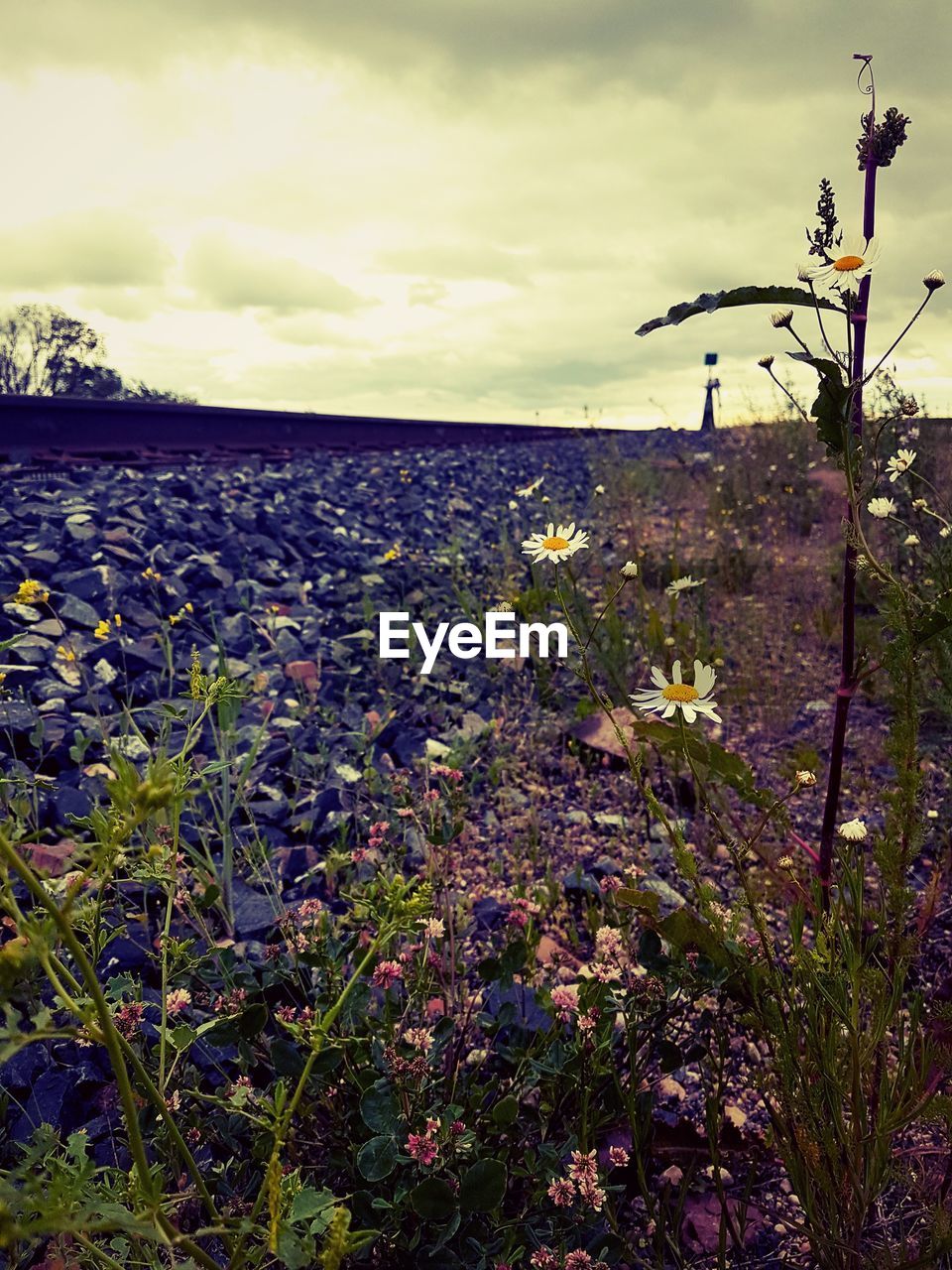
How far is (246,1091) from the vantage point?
1419mm

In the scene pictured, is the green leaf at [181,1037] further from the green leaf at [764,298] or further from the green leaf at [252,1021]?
the green leaf at [764,298]

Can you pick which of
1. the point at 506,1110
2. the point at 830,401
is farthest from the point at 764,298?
the point at 506,1110

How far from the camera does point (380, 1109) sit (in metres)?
1.41

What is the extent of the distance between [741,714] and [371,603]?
7.34 feet

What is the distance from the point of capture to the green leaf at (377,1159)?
52.8 inches

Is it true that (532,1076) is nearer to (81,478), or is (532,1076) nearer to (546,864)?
(546,864)

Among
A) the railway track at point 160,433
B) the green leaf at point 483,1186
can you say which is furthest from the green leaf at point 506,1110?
the railway track at point 160,433


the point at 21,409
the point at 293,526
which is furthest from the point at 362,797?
the point at 21,409

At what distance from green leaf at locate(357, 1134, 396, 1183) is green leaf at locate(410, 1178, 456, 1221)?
67mm

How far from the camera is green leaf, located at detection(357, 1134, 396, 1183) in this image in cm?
134

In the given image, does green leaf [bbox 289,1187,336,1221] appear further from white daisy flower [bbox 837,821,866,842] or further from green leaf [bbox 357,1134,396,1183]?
white daisy flower [bbox 837,821,866,842]

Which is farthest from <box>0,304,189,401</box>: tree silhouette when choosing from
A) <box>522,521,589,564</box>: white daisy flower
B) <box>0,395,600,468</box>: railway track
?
<box>522,521,589,564</box>: white daisy flower

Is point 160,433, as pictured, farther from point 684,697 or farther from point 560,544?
point 684,697

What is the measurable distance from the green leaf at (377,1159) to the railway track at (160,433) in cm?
704
